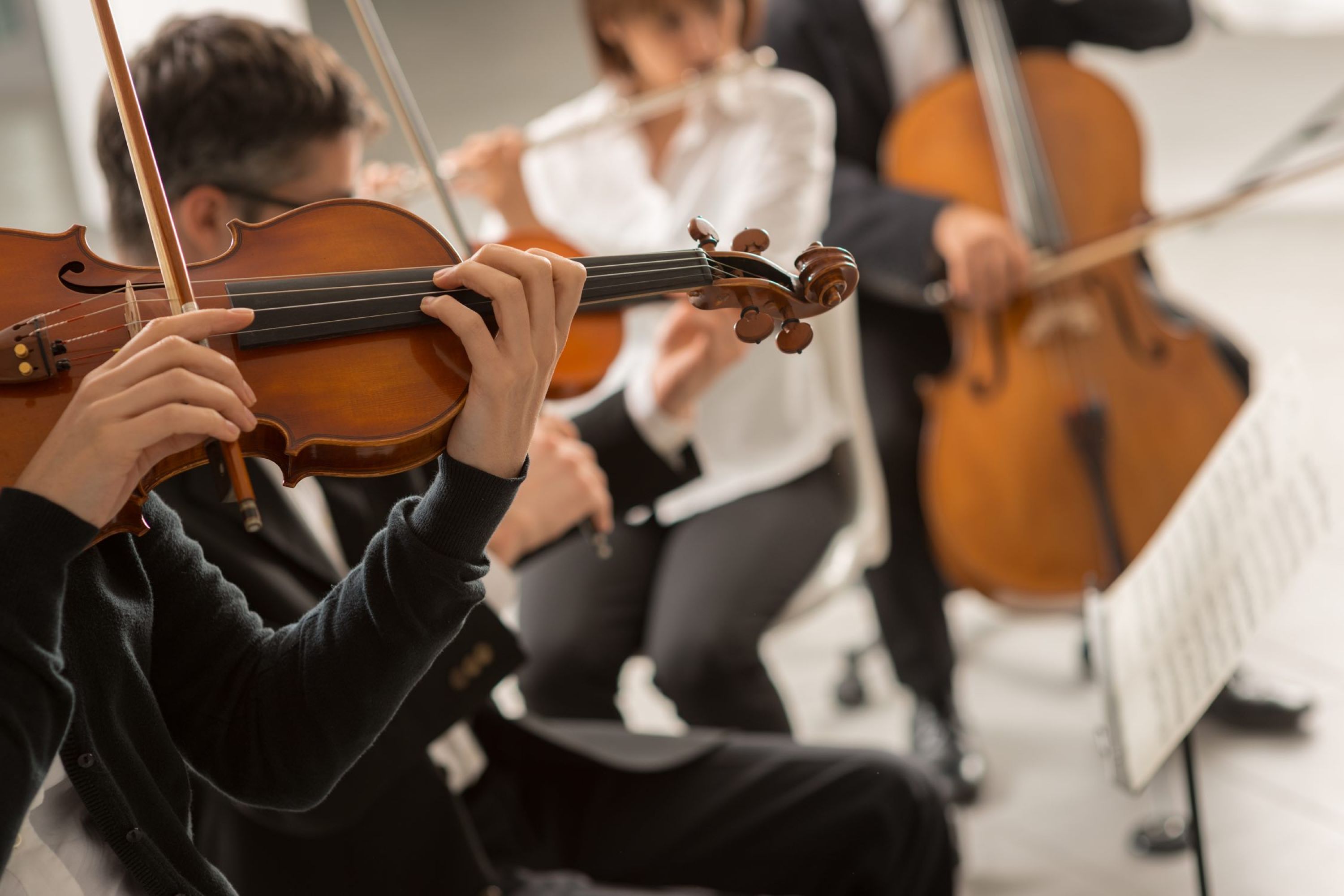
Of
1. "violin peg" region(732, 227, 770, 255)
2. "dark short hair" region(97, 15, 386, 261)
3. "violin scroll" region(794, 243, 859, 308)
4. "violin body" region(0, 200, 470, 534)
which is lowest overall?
"violin scroll" region(794, 243, 859, 308)

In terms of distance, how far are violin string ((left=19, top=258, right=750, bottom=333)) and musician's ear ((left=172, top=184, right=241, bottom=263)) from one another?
0.23 meters

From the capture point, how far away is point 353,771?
73cm

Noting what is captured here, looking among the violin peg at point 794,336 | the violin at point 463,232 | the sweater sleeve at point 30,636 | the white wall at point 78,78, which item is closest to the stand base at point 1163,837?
the violin at point 463,232

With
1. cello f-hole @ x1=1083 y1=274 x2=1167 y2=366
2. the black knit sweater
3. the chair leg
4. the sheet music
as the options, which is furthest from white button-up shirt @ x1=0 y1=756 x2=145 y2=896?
the chair leg

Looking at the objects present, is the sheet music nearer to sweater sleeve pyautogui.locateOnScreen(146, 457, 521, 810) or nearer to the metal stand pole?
the metal stand pole

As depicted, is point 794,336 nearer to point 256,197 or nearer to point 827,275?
point 827,275

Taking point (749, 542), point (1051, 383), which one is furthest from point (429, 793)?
point (1051, 383)

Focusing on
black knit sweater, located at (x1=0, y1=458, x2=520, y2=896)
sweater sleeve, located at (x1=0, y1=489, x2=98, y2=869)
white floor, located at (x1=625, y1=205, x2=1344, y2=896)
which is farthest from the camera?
white floor, located at (x1=625, y1=205, x2=1344, y2=896)

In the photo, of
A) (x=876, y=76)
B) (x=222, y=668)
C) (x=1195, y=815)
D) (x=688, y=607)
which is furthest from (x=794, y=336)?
→ (x=876, y=76)

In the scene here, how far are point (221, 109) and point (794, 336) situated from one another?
1.24 feet

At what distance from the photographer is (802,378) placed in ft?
4.29

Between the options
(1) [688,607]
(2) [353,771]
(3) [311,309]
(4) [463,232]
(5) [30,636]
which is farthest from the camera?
(1) [688,607]

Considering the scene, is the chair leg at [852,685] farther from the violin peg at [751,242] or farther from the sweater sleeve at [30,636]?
the sweater sleeve at [30,636]

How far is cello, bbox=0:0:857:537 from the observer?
1.63 ft
